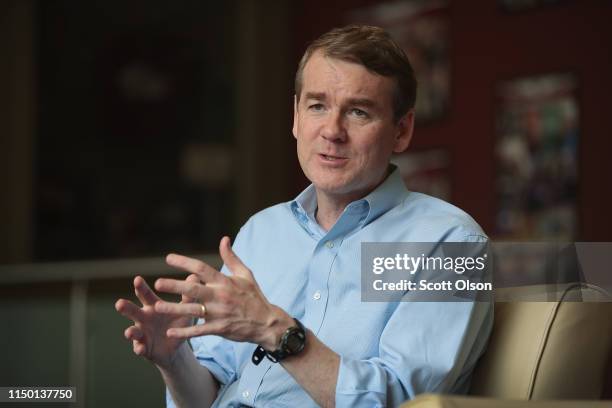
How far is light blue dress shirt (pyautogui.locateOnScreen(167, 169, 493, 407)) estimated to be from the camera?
1342 millimetres

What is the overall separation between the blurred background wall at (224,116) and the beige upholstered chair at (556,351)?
290cm

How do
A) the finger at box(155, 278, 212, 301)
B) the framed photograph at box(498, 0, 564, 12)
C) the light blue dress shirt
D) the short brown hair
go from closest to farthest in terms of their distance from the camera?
the finger at box(155, 278, 212, 301) < the light blue dress shirt < the short brown hair < the framed photograph at box(498, 0, 564, 12)

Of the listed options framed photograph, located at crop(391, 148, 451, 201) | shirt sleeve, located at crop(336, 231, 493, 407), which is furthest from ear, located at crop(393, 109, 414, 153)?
framed photograph, located at crop(391, 148, 451, 201)

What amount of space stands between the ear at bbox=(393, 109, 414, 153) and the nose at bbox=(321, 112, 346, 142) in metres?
0.13

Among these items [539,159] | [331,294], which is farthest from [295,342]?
[539,159]

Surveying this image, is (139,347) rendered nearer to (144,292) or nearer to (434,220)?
(144,292)

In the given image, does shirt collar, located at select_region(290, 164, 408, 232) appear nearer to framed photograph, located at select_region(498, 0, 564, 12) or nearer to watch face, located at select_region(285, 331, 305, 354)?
watch face, located at select_region(285, 331, 305, 354)

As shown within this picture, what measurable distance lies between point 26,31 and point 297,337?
17.1 ft

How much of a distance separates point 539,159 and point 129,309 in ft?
11.0

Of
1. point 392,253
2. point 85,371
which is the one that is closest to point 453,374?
point 392,253

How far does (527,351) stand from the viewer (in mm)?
1392

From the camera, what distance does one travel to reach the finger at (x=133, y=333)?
1.41m

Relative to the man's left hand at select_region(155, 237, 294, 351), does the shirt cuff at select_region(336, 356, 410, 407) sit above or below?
below

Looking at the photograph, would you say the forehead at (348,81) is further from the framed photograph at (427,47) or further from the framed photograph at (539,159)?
the framed photograph at (427,47)
